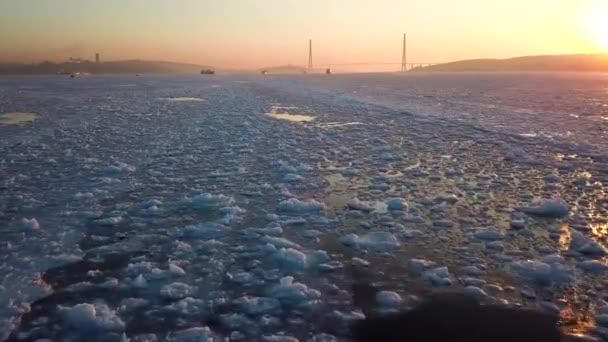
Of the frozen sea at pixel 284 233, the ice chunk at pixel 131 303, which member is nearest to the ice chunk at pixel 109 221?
the frozen sea at pixel 284 233

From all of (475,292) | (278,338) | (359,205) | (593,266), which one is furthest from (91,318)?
(593,266)

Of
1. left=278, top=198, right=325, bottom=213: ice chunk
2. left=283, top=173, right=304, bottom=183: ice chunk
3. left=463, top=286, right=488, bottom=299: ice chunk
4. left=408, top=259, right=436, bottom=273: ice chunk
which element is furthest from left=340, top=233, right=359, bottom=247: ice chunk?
left=283, top=173, right=304, bottom=183: ice chunk

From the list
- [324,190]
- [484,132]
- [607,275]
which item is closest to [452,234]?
[607,275]

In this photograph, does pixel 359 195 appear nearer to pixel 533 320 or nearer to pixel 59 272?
pixel 533 320

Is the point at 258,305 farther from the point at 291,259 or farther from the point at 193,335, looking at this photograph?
the point at 291,259

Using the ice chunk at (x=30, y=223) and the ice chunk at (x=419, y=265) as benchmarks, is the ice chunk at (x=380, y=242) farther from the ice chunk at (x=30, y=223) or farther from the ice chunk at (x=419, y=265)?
the ice chunk at (x=30, y=223)

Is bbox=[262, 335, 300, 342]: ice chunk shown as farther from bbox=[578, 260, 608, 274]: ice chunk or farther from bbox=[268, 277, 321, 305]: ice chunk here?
bbox=[578, 260, 608, 274]: ice chunk
